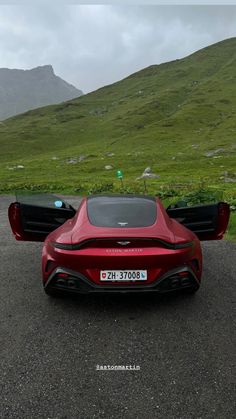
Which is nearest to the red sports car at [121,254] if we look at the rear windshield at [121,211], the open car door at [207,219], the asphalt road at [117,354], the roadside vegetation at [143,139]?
the rear windshield at [121,211]

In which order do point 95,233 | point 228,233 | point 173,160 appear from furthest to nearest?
point 173,160 < point 228,233 < point 95,233

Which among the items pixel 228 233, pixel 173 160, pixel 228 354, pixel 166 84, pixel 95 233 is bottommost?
pixel 173 160

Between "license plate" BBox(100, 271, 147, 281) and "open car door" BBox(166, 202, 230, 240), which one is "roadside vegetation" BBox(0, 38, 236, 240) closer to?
"open car door" BBox(166, 202, 230, 240)

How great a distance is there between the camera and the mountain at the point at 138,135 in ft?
125

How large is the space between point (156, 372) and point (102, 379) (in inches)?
24.5

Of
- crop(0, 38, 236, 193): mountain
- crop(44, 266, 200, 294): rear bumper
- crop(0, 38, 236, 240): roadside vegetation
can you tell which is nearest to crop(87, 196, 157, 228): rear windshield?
crop(44, 266, 200, 294): rear bumper

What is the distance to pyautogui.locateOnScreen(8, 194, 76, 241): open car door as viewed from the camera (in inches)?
308

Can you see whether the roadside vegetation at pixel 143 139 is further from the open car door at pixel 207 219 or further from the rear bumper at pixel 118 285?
the rear bumper at pixel 118 285

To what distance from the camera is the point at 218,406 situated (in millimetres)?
3975

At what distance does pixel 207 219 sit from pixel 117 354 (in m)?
3.82

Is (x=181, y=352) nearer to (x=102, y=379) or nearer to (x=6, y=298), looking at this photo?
(x=102, y=379)

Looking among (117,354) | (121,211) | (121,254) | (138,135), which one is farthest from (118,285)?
(138,135)

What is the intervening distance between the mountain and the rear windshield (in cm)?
1462

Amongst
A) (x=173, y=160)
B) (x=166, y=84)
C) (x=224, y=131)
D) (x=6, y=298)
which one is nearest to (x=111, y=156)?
(x=173, y=160)
